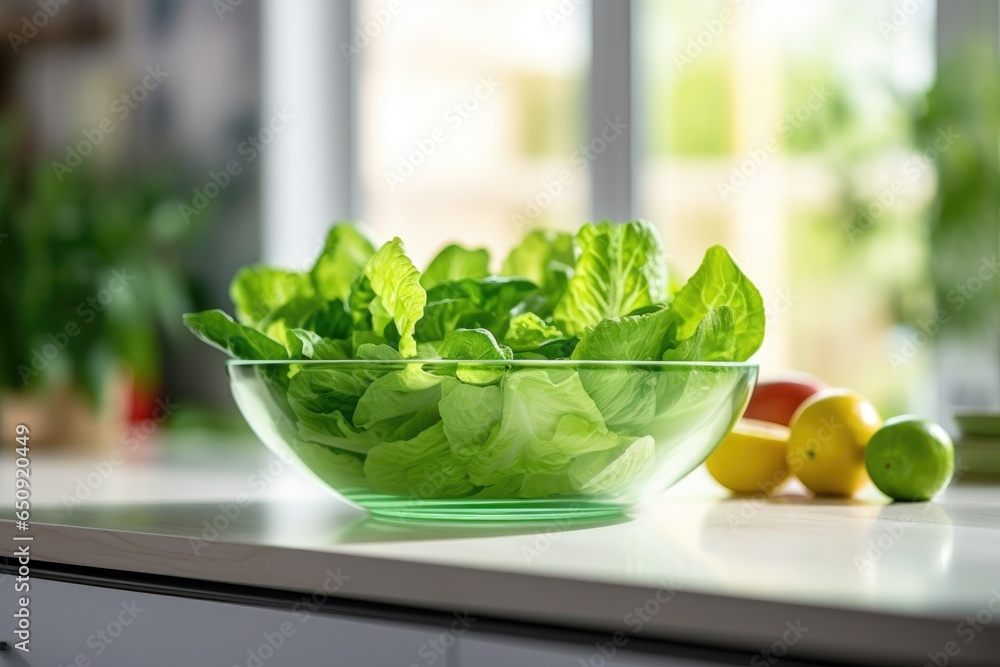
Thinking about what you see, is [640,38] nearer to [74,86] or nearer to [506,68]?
[506,68]

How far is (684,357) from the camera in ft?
2.40

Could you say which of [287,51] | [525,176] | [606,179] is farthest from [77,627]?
[287,51]

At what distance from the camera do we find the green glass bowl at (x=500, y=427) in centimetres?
68

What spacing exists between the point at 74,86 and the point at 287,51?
47 cm
